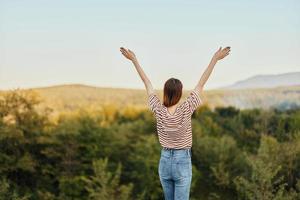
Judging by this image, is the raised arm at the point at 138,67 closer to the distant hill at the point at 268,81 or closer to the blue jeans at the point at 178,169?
the blue jeans at the point at 178,169

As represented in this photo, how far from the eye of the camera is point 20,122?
147ft

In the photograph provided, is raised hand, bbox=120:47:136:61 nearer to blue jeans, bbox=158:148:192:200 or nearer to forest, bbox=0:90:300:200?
blue jeans, bbox=158:148:192:200

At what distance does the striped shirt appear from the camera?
4652 millimetres

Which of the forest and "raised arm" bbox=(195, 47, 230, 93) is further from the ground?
"raised arm" bbox=(195, 47, 230, 93)

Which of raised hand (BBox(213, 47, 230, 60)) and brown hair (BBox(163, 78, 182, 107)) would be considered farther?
raised hand (BBox(213, 47, 230, 60))

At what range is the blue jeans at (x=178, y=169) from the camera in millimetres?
4684

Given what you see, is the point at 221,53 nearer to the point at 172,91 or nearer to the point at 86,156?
the point at 172,91

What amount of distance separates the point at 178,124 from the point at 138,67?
0.80 meters

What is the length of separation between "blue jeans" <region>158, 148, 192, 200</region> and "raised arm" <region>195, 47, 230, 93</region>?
58 cm

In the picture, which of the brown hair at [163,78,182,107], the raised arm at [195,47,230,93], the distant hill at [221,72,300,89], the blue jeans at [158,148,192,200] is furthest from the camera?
the distant hill at [221,72,300,89]

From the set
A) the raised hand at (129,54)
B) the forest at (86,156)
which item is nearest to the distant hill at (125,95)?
the forest at (86,156)

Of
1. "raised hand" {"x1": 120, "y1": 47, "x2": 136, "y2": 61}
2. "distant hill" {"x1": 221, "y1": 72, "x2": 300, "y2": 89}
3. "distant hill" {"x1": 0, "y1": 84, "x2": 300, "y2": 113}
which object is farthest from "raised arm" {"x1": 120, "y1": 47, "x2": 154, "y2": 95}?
"distant hill" {"x1": 221, "y1": 72, "x2": 300, "y2": 89}

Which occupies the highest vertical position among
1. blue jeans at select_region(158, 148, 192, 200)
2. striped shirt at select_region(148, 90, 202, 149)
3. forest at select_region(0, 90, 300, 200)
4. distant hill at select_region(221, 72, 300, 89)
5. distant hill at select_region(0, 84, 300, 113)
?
distant hill at select_region(221, 72, 300, 89)

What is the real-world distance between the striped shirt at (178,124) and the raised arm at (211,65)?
78 mm
